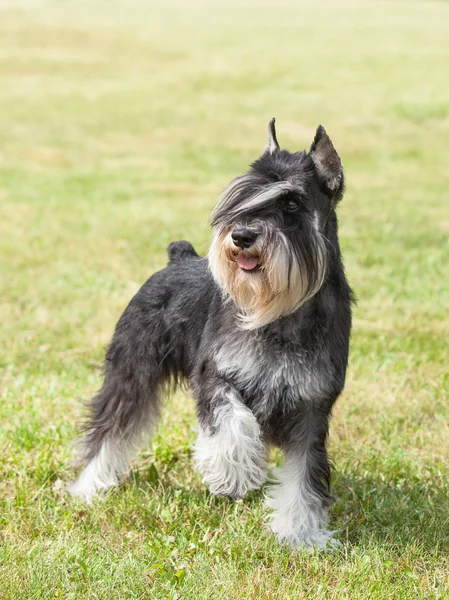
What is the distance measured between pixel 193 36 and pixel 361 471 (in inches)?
1468

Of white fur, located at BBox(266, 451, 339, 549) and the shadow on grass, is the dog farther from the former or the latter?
the shadow on grass

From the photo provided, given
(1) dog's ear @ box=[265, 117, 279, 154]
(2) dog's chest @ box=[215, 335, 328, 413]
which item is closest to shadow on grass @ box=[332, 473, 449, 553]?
(2) dog's chest @ box=[215, 335, 328, 413]

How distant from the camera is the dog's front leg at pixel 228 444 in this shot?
171 inches

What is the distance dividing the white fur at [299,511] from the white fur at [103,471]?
1.14 m

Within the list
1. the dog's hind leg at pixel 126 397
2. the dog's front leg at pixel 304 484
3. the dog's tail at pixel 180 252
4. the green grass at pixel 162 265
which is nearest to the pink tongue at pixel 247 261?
the dog's front leg at pixel 304 484

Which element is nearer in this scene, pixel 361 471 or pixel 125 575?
pixel 125 575

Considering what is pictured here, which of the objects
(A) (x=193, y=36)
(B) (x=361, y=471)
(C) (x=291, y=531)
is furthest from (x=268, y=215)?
(A) (x=193, y=36)

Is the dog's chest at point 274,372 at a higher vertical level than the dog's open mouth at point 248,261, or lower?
lower

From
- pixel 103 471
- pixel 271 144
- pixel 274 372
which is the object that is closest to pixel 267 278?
pixel 274 372

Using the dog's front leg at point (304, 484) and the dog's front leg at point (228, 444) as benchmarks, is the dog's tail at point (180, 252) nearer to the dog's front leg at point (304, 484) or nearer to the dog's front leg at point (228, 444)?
the dog's front leg at point (228, 444)

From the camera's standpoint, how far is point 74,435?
5809 millimetres

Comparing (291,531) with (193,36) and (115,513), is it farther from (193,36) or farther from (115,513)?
(193,36)

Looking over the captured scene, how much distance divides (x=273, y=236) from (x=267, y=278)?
0.64 ft

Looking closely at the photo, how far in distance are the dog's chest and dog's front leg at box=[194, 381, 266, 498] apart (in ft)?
0.30
